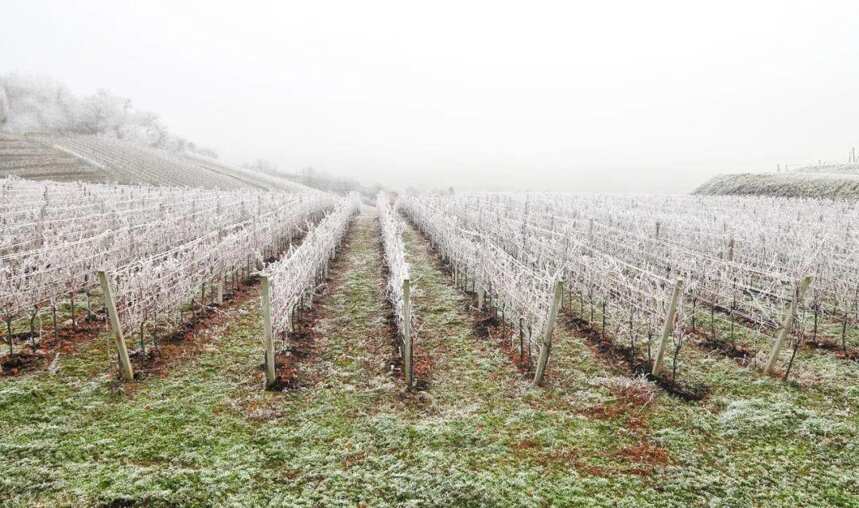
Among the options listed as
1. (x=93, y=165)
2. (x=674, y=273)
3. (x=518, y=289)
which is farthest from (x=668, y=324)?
(x=93, y=165)

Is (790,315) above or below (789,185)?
below

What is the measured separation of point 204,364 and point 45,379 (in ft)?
6.19

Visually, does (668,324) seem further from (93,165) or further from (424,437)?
(93,165)

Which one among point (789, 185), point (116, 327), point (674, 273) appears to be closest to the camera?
point (116, 327)

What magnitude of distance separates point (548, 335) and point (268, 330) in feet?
12.4

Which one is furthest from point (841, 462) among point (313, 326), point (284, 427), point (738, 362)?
point (313, 326)

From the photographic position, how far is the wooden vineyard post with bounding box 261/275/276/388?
596 cm

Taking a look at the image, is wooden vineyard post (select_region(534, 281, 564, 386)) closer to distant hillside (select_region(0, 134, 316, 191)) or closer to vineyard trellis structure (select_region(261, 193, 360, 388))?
vineyard trellis structure (select_region(261, 193, 360, 388))

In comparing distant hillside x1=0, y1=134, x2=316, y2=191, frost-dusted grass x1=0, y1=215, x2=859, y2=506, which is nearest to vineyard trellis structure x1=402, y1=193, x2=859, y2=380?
frost-dusted grass x1=0, y1=215, x2=859, y2=506

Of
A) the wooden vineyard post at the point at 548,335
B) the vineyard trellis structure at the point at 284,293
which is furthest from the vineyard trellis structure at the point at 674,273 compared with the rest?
the vineyard trellis structure at the point at 284,293

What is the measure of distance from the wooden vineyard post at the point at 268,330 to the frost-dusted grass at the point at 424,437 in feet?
0.86

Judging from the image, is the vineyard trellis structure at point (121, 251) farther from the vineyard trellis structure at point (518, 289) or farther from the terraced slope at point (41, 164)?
the terraced slope at point (41, 164)

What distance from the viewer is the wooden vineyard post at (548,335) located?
6082 mm

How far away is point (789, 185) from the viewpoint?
123ft
